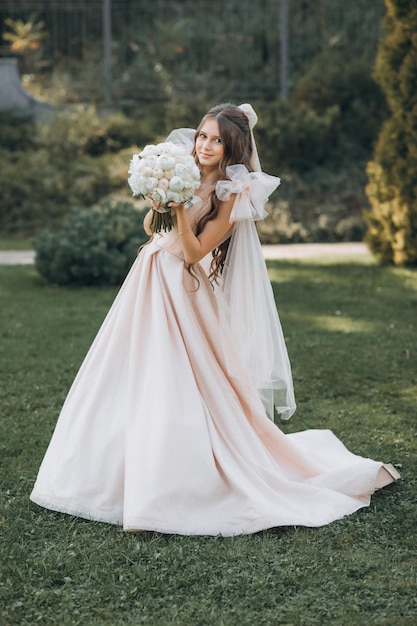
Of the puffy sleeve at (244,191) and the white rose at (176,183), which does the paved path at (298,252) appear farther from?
the white rose at (176,183)

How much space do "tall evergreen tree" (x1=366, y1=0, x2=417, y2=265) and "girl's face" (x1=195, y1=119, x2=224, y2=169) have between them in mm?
6649

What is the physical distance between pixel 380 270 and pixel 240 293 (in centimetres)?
652

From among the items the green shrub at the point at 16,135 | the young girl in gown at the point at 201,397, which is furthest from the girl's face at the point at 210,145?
the green shrub at the point at 16,135

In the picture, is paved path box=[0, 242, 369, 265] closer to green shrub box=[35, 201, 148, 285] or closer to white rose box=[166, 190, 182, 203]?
green shrub box=[35, 201, 148, 285]

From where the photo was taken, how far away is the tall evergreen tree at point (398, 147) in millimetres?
9969

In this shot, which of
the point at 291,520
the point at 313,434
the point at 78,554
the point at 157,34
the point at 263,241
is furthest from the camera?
the point at 157,34

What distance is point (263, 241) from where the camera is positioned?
12.6 meters

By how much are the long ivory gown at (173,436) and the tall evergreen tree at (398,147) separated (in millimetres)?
6585

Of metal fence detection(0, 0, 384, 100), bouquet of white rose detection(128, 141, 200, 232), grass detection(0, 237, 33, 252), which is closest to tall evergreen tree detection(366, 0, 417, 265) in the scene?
grass detection(0, 237, 33, 252)

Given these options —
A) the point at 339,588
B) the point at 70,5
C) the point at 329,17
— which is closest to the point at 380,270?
the point at 339,588

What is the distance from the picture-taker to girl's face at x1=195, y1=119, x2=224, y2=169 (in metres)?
3.90

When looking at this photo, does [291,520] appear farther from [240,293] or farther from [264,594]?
[240,293]

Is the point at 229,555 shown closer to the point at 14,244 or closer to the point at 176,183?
the point at 176,183

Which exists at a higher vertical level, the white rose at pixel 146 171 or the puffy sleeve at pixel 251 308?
the white rose at pixel 146 171
